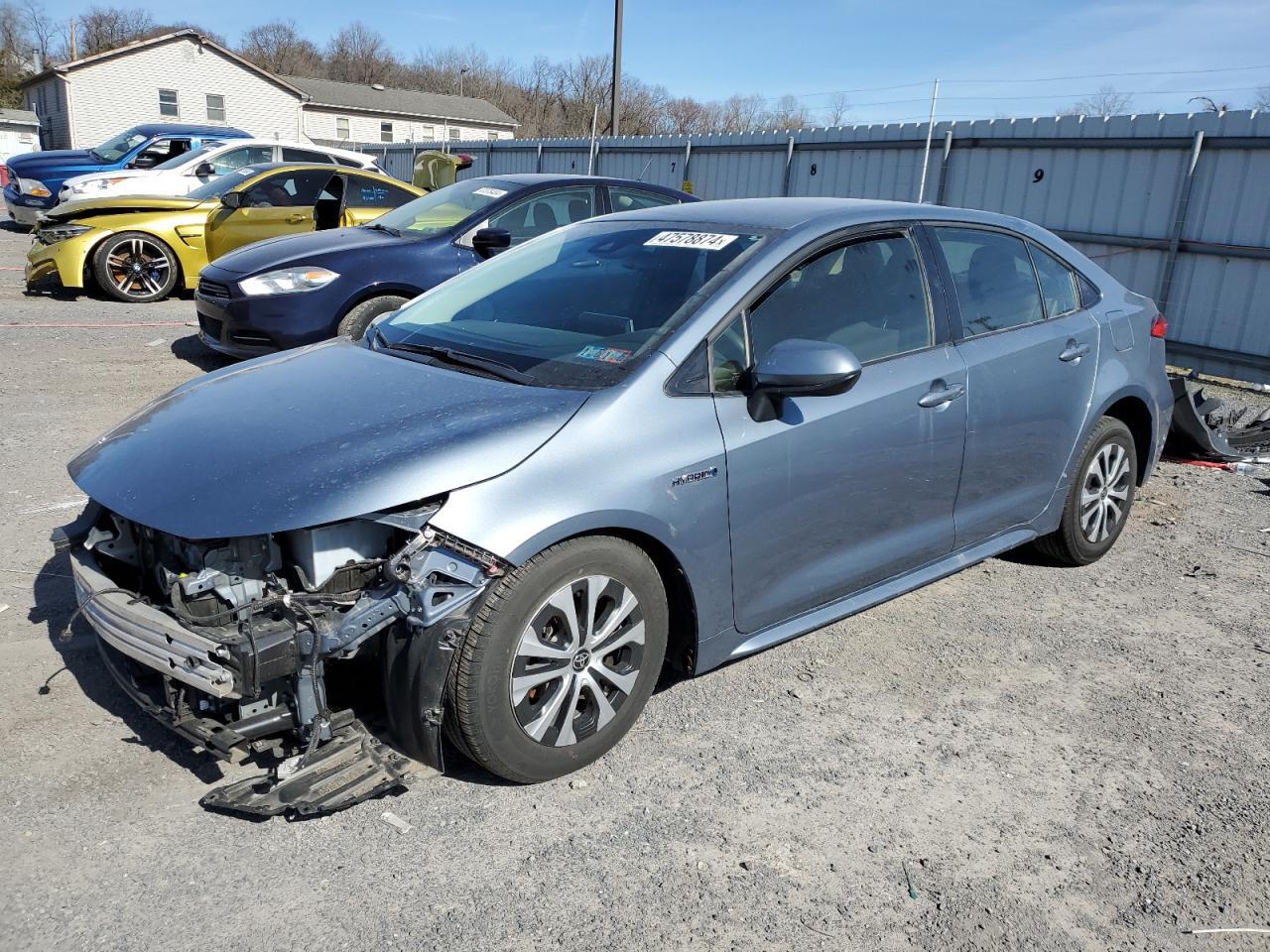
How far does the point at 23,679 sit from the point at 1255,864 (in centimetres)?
393

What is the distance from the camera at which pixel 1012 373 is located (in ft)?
14.4

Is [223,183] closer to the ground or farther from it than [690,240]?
closer to the ground

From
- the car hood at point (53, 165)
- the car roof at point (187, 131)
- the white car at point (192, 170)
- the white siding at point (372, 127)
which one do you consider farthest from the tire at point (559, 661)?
the white siding at point (372, 127)

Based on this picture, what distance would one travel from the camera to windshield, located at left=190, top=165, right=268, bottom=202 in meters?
12.3

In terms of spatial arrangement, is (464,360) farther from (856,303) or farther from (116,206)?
(116,206)

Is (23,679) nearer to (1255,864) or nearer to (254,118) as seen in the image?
(1255,864)

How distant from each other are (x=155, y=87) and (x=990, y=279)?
47.7 m

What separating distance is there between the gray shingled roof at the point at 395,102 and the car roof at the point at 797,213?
52.1m

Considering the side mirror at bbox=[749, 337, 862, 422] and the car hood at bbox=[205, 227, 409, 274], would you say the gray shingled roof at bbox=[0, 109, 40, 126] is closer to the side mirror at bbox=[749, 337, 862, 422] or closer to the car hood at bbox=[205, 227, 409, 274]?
the car hood at bbox=[205, 227, 409, 274]

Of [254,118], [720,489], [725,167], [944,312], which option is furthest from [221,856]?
[254,118]

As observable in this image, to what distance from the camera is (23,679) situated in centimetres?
366

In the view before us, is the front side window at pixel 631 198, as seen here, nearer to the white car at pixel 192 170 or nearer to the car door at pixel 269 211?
the car door at pixel 269 211

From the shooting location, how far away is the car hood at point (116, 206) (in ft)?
36.3

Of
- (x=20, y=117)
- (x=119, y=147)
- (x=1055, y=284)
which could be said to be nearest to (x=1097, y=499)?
(x=1055, y=284)
